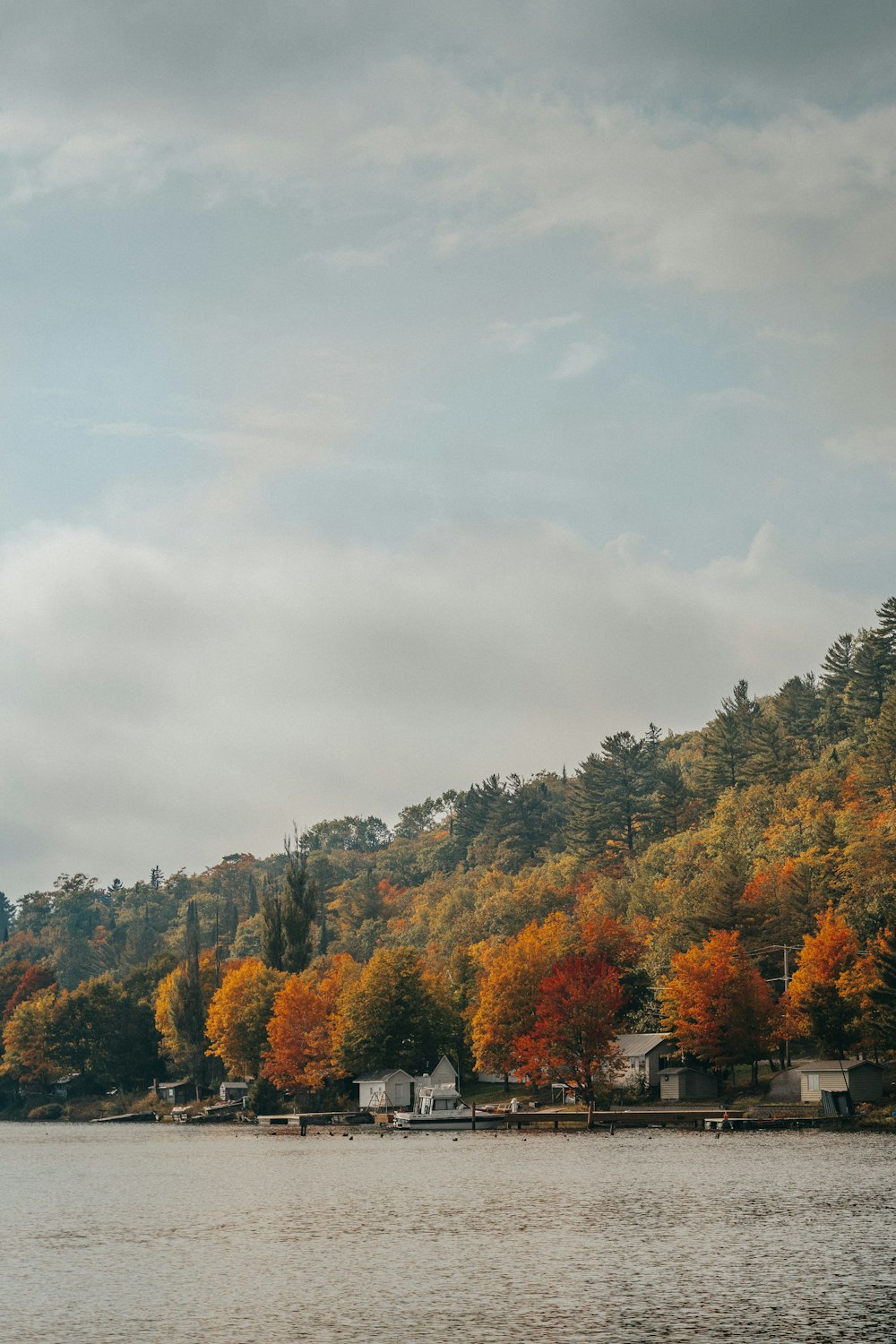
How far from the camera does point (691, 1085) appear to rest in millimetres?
136250

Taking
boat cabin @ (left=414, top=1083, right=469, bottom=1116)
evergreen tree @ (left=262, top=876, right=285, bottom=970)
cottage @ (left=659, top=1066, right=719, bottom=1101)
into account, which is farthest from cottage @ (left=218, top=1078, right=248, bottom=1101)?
cottage @ (left=659, top=1066, right=719, bottom=1101)

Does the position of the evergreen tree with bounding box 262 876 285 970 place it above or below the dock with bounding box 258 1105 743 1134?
above

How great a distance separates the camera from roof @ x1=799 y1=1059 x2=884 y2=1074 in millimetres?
118062

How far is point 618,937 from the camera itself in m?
159

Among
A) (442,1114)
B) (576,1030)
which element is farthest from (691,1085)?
(442,1114)

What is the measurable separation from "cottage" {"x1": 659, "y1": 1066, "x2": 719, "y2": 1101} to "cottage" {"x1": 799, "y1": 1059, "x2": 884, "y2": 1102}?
16641 millimetres

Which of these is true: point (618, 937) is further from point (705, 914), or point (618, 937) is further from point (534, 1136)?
point (534, 1136)

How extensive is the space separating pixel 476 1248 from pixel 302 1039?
116 meters

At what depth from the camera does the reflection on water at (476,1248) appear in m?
42.5

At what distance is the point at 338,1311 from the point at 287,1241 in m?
17.4

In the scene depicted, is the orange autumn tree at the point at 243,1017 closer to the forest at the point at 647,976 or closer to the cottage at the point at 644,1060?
the forest at the point at 647,976

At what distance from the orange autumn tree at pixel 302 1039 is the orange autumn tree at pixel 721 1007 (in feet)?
163

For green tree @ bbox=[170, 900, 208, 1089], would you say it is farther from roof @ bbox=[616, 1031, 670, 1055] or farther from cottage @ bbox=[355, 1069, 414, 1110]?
roof @ bbox=[616, 1031, 670, 1055]

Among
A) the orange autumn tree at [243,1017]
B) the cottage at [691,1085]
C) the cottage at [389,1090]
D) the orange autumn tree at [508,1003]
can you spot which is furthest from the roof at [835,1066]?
the orange autumn tree at [243,1017]
